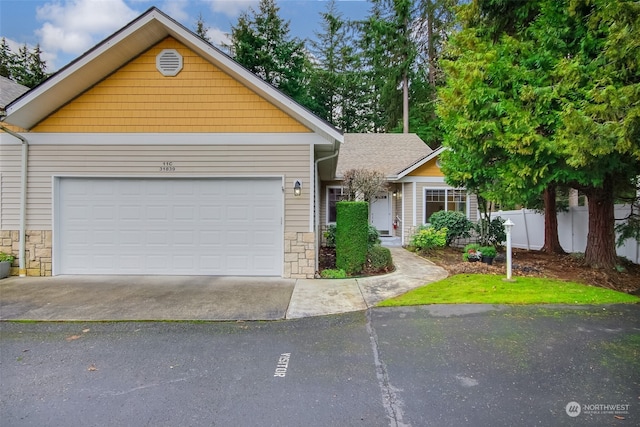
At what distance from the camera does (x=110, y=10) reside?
35.9 feet

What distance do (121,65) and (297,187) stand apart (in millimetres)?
→ 4669

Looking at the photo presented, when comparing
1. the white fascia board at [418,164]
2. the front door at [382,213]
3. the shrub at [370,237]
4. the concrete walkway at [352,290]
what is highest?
the white fascia board at [418,164]

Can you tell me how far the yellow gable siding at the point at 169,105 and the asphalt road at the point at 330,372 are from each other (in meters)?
4.45

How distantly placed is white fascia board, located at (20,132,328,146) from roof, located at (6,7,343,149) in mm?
304

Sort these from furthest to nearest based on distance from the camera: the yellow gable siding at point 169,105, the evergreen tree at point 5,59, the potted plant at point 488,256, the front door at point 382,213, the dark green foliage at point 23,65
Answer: the dark green foliage at point 23,65
the evergreen tree at point 5,59
the front door at point 382,213
the potted plant at point 488,256
the yellow gable siding at point 169,105

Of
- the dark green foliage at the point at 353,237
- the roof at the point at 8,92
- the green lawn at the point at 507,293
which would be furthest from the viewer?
the roof at the point at 8,92

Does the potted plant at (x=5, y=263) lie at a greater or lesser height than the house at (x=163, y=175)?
lesser

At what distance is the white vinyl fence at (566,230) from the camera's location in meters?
8.70

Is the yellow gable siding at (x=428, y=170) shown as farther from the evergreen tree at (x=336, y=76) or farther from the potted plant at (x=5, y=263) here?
the evergreen tree at (x=336, y=76)

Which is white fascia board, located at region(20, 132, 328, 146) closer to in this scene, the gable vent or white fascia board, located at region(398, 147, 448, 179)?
the gable vent

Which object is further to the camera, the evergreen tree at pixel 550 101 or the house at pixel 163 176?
the house at pixel 163 176

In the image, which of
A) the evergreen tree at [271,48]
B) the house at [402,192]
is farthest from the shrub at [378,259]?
the evergreen tree at [271,48]

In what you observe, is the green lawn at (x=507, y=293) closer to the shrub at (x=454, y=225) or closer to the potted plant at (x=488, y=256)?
the potted plant at (x=488, y=256)

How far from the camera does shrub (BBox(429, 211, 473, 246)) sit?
12.2 metres
